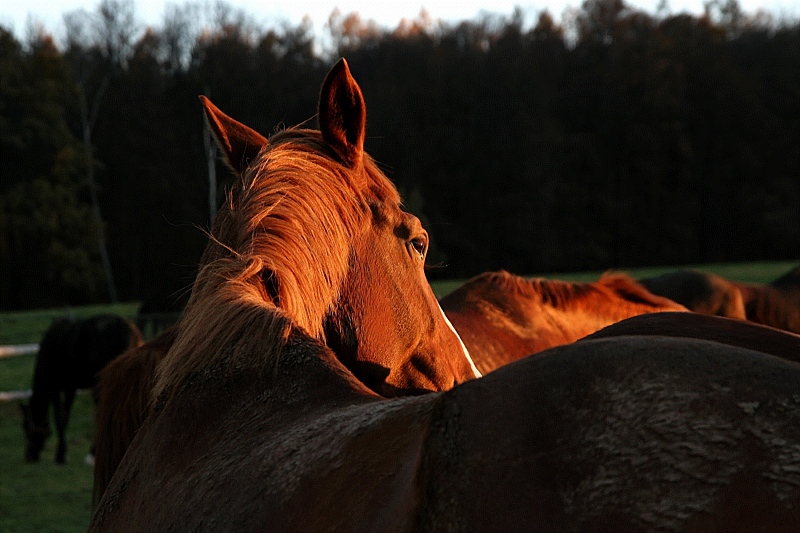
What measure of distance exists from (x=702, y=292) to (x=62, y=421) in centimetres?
653

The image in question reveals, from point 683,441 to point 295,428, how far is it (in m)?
0.61

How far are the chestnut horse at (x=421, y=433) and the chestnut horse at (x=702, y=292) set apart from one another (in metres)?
5.93

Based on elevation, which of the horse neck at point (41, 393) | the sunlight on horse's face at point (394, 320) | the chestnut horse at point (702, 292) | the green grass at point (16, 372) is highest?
the sunlight on horse's face at point (394, 320)

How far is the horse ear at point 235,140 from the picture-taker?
2.11 meters

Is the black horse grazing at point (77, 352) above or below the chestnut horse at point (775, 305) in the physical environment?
below

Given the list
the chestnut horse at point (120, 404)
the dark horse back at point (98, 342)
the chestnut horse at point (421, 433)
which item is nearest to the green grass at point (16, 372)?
the dark horse back at point (98, 342)

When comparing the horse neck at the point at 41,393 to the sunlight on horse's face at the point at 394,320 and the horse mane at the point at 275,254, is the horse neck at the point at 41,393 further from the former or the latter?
the horse mane at the point at 275,254

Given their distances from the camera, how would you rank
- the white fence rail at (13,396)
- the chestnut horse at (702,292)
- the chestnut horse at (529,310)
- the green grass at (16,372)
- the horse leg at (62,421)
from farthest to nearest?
the green grass at (16,372)
the white fence rail at (13,396)
the horse leg at (62,421)
the chestnut horse at (702,292)
the chestnut horse at (529,310)

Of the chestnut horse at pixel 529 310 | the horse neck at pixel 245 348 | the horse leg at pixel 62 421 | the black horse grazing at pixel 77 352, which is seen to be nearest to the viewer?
the horse neck at pixel 245 348

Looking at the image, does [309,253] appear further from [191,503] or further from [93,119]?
[93,119]

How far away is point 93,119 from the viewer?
110ft

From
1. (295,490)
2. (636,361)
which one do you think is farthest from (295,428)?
(636,361)

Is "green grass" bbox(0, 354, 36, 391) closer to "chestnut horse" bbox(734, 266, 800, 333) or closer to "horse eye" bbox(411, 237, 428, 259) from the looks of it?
"chestnut horse" bbox(734, 266, 800, 333)

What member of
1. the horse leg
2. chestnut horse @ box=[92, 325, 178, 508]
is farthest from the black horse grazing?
chestnut horse @ box=[92, 325, 178, 508]
